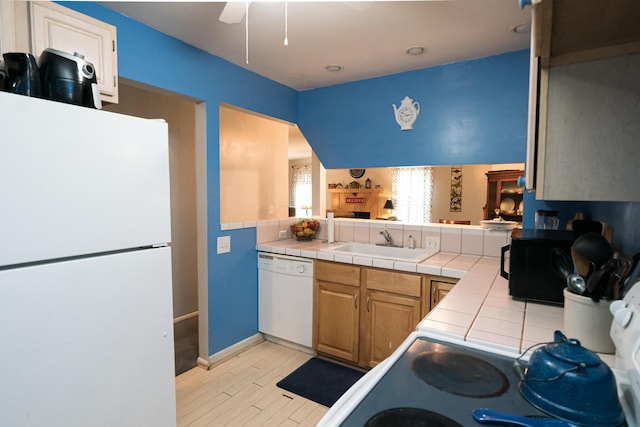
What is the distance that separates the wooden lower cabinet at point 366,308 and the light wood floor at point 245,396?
0.40 meters

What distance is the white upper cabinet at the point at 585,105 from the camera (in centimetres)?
77

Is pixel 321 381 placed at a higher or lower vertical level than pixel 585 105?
lower

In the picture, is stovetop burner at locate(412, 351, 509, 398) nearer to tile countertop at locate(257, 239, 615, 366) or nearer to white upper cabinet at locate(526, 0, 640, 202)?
tile countertop at locate(257, 239, 615, 366)

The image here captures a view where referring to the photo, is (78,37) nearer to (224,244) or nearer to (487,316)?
(224,244)

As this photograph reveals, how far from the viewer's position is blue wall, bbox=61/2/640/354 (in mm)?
2195

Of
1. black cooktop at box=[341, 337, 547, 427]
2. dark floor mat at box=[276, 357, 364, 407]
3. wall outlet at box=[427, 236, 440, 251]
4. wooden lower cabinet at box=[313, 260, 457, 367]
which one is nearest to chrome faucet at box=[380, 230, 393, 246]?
wall outlet at box=[427, 236, 440, 251]

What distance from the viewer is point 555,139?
0.87m

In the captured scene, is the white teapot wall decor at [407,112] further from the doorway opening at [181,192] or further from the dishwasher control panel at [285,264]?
the doorway opening at [181,192]

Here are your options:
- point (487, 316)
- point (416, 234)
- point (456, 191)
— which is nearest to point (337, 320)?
point (416, 234)

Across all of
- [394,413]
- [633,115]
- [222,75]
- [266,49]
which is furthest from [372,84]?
[394,413]

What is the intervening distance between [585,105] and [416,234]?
6.43ft

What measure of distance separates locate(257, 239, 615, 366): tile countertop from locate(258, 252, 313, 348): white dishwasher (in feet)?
3.31

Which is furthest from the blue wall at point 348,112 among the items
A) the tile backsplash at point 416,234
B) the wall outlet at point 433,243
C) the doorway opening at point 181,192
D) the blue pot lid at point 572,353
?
the blue pot lid at point 572,353

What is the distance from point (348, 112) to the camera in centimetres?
304
